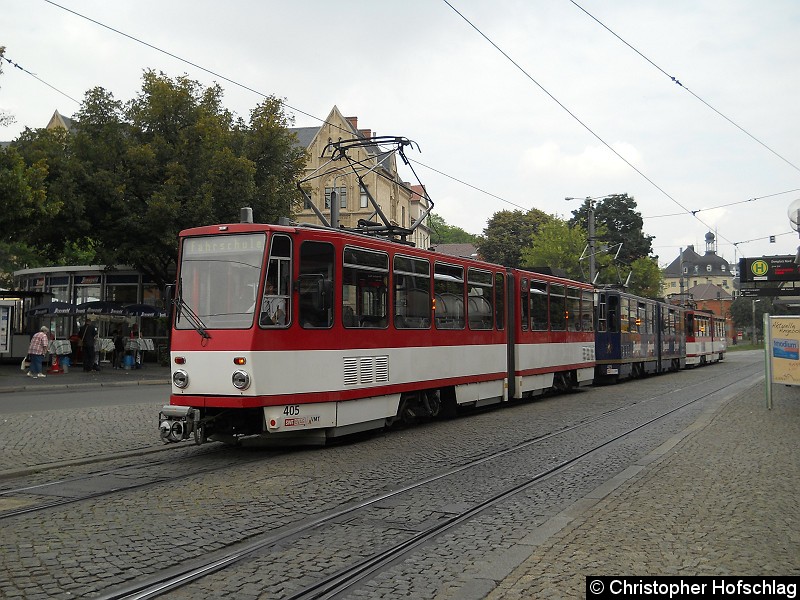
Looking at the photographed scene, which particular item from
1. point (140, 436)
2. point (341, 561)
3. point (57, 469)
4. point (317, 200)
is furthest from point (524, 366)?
point (317, 200)

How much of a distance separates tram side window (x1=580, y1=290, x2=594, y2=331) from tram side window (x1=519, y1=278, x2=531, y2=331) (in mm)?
4622

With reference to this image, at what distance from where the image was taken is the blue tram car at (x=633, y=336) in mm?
25125

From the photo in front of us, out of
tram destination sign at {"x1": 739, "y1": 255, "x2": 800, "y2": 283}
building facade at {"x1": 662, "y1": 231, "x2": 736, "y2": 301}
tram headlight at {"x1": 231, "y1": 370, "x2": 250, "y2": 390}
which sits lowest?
tram headlight at {"x1": 231, "y1": 370, "x2": 250, "y2": 390}

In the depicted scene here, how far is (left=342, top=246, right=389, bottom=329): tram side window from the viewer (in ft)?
36.9

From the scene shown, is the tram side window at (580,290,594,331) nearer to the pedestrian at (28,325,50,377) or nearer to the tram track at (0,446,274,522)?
the tram track at (0,446,274,522)

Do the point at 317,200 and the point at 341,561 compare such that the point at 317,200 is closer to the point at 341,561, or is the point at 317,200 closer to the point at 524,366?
the point at 524,366

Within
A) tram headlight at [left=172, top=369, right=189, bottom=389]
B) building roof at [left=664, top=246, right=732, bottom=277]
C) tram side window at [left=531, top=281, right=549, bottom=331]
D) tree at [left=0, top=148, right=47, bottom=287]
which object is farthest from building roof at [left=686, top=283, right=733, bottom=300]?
tram headlight at [left=172, top=369, right=189, bottom=389]

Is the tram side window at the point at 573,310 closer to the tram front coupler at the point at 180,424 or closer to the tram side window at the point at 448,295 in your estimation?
the tram side window at the point at 448,295

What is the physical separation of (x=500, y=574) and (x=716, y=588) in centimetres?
129

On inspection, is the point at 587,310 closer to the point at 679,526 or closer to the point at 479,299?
the point at 479,299

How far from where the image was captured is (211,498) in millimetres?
7684

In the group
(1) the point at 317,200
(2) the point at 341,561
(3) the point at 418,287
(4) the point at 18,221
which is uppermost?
(1) the point at 317,200

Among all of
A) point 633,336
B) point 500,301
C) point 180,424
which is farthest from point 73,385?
point 633,336

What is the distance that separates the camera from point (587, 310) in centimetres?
2295
